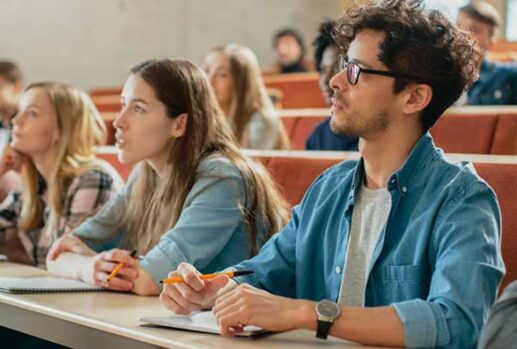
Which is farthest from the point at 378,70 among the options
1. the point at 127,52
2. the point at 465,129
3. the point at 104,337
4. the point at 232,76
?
the point at 127,52

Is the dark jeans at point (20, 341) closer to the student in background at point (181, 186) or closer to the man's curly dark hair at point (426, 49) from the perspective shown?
the student in background at point (181, 186)

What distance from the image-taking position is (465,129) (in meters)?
3.27

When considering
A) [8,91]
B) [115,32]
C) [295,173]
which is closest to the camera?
[295,173]

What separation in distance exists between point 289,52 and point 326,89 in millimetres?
4574

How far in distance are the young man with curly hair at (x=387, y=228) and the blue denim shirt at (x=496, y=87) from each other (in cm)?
286

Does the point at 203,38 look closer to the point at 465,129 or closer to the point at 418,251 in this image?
the point at 465,129

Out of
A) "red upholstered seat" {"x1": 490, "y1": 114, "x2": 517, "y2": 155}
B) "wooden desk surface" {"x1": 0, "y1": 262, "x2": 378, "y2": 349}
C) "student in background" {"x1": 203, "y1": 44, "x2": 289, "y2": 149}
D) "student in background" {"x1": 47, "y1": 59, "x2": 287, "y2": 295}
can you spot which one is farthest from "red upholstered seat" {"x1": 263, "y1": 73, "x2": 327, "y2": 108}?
"wooden desk surface" {"x1": 0, "y1": 262, "x2": 378, "y2": 349}

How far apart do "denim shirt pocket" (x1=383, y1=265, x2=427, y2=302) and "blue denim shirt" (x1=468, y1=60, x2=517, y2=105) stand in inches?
122

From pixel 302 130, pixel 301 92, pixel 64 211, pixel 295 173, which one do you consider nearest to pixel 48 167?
pixel 64 211

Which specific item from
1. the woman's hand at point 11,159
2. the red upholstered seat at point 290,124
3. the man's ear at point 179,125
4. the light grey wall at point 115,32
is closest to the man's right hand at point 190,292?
the man's ear at point 179,125

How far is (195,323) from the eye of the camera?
1.71 metres

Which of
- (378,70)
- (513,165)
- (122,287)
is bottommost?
(122,287)

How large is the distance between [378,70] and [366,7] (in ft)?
0.51

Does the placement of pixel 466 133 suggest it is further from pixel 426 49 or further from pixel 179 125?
pixel 426 49
